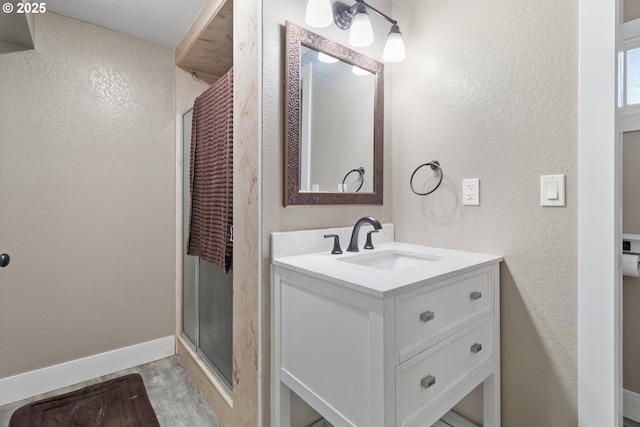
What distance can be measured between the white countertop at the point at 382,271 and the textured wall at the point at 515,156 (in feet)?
0.49

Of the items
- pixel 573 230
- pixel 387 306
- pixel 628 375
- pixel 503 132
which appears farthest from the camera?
pixel 628 375

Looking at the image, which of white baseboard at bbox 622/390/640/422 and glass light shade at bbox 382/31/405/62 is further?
glass light shade at bbox 382/31/405/62

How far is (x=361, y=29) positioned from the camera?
1357 mm

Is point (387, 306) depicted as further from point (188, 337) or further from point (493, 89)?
point (188, 337)

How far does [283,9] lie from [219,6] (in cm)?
53

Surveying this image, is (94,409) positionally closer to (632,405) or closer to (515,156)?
(515,156)

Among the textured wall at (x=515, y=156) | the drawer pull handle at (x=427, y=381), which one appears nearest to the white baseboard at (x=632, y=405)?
the textured wall at (x=515, y=156)

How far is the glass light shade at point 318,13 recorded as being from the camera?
1.22 meters

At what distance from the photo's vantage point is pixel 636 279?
134 centimetres

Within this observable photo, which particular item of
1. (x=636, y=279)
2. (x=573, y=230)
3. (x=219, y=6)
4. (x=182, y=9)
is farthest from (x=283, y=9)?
(x=636, y=279)

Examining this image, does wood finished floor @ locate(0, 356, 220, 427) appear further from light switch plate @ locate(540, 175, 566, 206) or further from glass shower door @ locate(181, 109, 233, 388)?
light switch plate @ locate(540, 175, 566, 206)

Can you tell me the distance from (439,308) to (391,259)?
18.4 inches

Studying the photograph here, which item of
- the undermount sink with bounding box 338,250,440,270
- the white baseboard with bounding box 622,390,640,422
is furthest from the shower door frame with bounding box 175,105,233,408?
the white baseboard with bounding box 622,390,640,422

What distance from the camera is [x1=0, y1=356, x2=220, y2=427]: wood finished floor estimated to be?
62.4 inches
